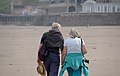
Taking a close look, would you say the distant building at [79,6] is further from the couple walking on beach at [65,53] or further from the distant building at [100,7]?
the couple walking on beach at [65,53]

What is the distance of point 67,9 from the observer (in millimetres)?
101188

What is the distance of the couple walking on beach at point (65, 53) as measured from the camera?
10133 millimetres

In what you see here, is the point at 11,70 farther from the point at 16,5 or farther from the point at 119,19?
the point at 16,5

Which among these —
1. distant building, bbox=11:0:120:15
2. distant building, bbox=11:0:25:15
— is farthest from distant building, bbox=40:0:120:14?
distant building, bbox=11:0:25:15

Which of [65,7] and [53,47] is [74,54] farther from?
[65,7]

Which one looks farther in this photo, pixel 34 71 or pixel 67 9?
pixel 67 9

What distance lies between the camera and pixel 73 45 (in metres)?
10.1

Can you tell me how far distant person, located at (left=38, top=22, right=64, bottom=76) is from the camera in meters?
10.3

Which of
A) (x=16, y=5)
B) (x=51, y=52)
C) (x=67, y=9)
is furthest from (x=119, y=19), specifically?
(x=51, y=52)

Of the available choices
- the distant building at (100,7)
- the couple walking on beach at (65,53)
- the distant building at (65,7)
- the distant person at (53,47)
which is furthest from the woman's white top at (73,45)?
the distant building at (100,7)

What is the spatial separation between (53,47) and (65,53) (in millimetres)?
344

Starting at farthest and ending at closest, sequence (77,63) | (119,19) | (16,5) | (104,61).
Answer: (16,5)
(119,19)
(104,61)
(77,63)

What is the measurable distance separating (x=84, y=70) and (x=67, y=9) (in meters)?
91.2

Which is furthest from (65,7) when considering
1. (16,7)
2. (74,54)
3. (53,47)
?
(74,54)
